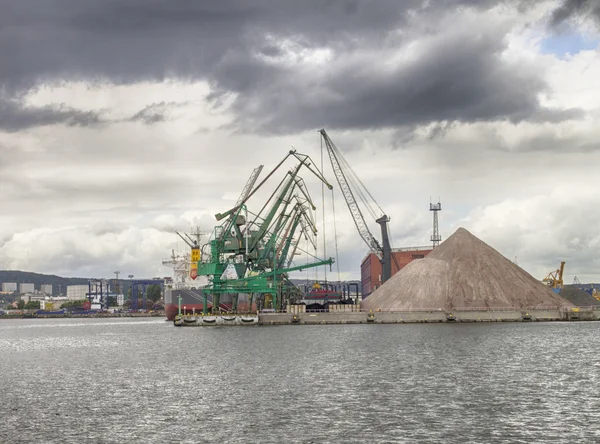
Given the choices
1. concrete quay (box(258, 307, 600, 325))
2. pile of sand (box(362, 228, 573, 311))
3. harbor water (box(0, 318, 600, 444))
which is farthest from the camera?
pile of sand (box(362, 228, 573, 311))

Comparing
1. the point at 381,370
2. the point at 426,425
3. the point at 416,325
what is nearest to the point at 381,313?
the point at 416,325

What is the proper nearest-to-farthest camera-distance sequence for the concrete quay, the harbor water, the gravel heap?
the harbor water
the concrete quay
the gravel heap

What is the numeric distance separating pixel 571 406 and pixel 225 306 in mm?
130559

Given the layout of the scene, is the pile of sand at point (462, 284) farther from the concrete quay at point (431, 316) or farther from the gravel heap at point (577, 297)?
the gravel heap at point (577, 297)

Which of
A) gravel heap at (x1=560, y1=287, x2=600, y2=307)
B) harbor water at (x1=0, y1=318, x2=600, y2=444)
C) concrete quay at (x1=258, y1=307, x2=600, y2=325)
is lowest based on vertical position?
harbor water at (x1=0, y1=318, x2=600, y2=444)

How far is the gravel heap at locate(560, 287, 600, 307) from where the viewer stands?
602 ft

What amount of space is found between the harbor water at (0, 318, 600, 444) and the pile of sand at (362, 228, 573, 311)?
4759 cm

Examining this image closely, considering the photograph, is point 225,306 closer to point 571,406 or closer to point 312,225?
point 312,225

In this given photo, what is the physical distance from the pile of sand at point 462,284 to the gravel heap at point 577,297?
132ft

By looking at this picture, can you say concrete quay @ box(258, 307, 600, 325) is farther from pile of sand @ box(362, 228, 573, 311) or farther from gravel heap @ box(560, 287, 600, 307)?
gravel heap @ box(560, 287, 600, 307)

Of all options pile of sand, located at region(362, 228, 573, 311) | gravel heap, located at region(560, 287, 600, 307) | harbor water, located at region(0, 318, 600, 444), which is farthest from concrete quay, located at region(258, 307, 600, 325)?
harbor water, located at region(0, 318, 600, 444)

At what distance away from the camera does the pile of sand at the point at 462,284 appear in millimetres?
138125

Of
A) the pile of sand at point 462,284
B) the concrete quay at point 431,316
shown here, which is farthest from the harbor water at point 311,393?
the pile of sand at point 462,284

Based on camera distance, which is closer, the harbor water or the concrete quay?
the harbor water
